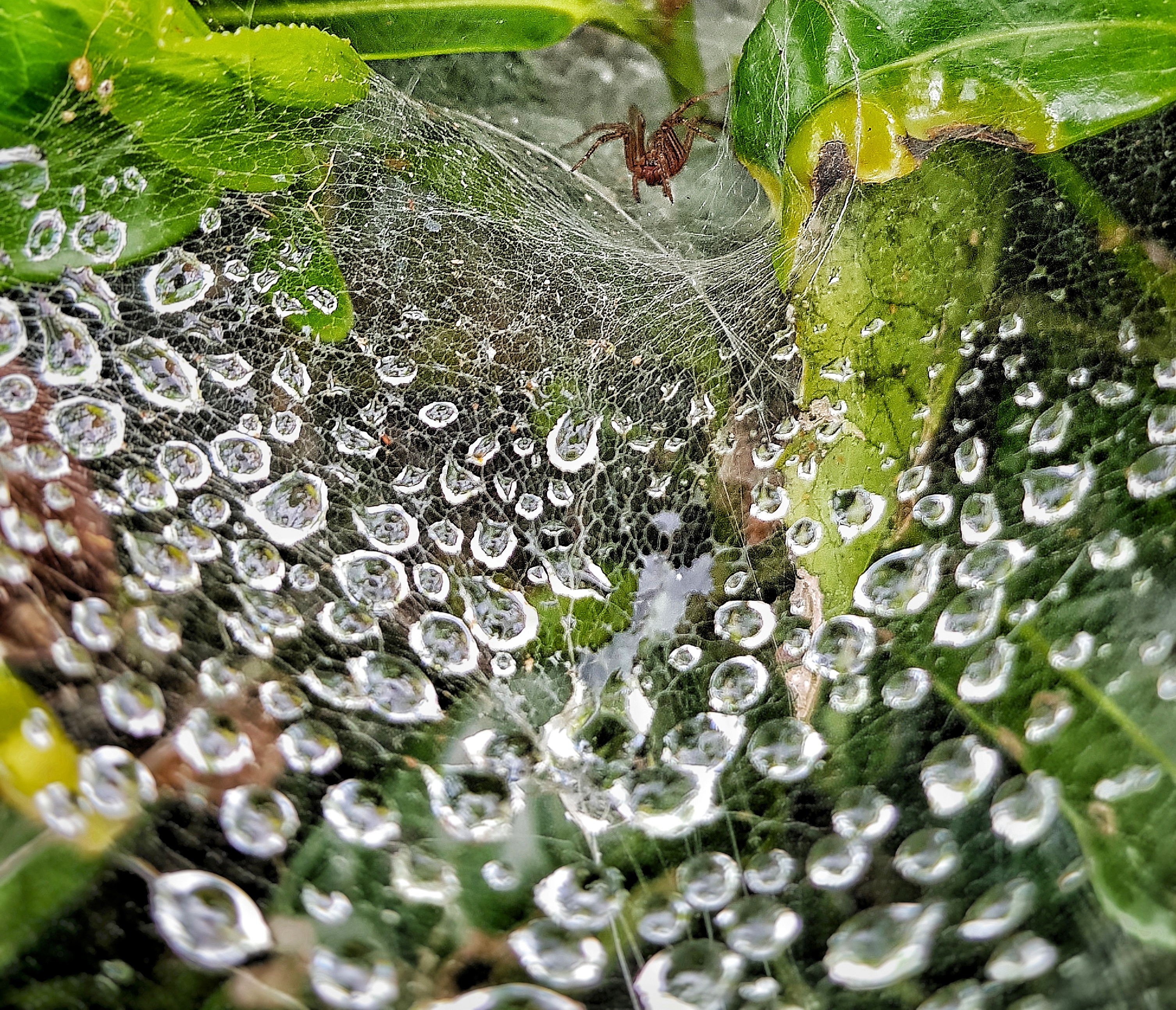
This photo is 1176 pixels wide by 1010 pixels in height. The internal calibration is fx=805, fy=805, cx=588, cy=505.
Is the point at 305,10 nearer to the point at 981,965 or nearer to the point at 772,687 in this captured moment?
the point at 772,687

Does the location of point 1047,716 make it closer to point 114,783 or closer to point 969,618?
point 969,618

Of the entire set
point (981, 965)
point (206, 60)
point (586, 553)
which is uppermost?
point (206, 60)

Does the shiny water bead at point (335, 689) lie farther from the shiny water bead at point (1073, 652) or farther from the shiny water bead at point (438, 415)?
the shiny water bead at point (1073, 652)

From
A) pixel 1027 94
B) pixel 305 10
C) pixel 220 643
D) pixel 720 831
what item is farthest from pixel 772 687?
pixel 305 10

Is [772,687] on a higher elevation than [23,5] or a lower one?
lower

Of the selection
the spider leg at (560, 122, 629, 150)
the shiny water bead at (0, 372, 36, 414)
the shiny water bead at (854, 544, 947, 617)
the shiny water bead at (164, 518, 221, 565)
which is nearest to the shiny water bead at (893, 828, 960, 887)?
the shiny water bead at (854, 544, 947, 617)

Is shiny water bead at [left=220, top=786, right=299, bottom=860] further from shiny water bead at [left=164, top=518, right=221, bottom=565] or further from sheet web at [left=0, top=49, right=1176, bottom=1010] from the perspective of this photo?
shiny water bead at [left=164, top=518, right=221, bottom=565]
